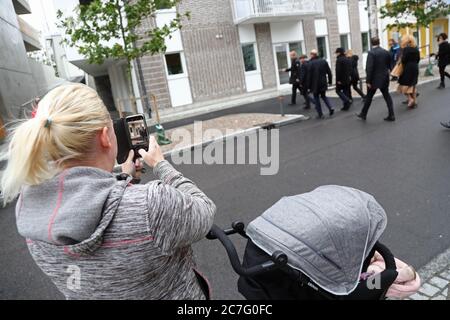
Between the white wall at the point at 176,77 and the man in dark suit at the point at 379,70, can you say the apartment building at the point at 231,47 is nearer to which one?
the white wall at the point at 176,77

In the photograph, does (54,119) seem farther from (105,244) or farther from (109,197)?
(105,244)

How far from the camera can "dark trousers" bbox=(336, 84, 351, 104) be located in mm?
11000

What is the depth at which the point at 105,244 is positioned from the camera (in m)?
1.07

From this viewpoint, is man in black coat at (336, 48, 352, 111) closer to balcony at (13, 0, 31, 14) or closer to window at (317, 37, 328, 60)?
window at (317, 37, 328, 60)

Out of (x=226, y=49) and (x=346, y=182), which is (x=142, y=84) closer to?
(x=226, y=49)

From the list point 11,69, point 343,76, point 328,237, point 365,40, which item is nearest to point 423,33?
point 365,40

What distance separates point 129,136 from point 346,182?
425 centimetres

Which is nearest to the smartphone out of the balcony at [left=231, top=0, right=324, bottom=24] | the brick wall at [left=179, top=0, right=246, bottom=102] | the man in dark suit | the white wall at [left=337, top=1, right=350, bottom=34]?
the man in dark suit

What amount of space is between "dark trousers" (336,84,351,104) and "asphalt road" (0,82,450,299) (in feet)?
5.92

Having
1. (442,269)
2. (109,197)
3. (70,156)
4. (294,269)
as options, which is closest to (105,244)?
(109,197)

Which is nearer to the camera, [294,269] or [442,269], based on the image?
[294,269]

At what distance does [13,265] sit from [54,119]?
368 cm

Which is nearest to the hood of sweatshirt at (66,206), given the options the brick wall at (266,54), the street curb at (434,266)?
the street curb at (434,266)

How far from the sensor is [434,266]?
297 centimetres
